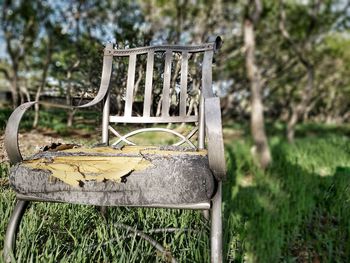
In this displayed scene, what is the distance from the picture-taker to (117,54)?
1.86m

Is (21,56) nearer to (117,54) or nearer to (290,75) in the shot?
(117,54)

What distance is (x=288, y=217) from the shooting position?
2.49 meters

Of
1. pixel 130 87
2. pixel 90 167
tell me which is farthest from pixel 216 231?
pixel 130 87

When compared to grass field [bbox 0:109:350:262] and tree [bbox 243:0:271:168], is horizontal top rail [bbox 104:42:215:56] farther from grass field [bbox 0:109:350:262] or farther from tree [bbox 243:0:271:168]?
tree [bbox 243:0:271:168]

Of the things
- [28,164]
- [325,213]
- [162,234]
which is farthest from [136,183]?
[325,213]

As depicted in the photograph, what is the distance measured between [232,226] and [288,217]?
65cm

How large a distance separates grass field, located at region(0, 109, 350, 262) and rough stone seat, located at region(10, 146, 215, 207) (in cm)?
31

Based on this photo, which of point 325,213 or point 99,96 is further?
point 325,213

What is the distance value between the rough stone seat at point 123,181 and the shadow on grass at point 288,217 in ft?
2.60

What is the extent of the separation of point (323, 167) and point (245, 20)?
2.16 m

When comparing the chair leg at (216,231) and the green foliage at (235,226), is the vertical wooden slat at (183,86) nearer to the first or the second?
the green foliage at (235,226)

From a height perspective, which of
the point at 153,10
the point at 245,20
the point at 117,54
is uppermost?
the point at 153,10

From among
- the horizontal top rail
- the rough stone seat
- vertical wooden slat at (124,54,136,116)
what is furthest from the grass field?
the horizontal top rail

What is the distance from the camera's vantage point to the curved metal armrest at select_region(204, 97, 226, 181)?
3.27ft
